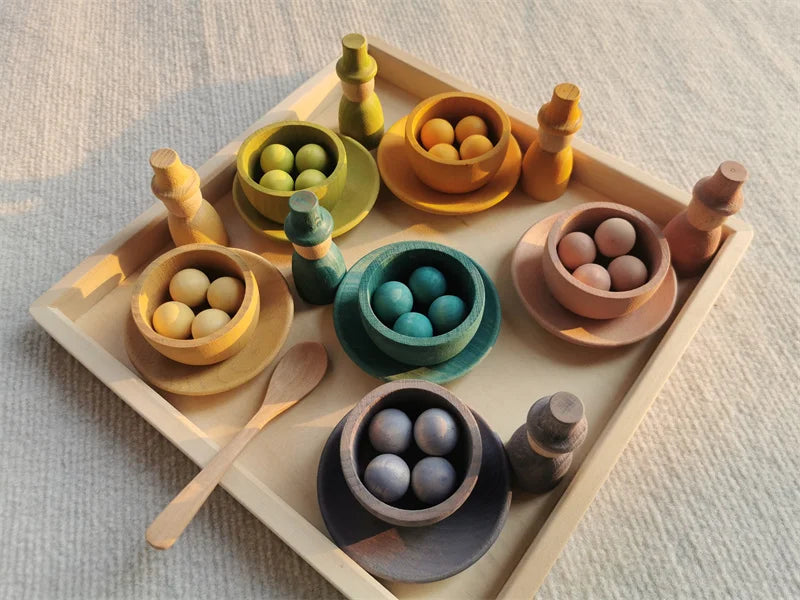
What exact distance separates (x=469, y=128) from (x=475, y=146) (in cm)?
3

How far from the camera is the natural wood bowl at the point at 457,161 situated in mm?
629

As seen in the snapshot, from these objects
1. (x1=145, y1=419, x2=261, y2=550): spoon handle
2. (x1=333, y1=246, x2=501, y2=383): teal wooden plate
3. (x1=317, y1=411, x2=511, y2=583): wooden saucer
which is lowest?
(x1=145, y1=419, x2=261, y2=550): spoon handle

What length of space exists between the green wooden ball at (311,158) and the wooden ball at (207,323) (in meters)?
0.17

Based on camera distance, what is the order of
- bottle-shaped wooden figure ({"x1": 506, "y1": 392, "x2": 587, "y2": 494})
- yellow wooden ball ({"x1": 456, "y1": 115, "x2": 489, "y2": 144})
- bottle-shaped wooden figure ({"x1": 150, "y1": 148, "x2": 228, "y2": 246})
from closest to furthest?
bottle-shaped wooden figure ({"x1": 506, "y1": 392, "x2": 587, "y2": 494}) → bottle-shaped wooden figure ({"x1": 150, "y1": 148, "x2": 228, "y2": 246}) → yellow wooden ball ({"x1": 456, "y1": 115, "x2": 489, "y2": 144})

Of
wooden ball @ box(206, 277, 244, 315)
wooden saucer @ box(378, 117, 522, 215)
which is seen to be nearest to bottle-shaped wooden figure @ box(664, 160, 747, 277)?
wooden saucer @ box(378, 117, 522, 215)

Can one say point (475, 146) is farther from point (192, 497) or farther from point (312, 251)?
point (192, 497)

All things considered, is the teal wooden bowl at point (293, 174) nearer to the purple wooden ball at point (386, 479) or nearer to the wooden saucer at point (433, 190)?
the wooden saucer at point (433, 190)

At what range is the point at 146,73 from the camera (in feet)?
2.89

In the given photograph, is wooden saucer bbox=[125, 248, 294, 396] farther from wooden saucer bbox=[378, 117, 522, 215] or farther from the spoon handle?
wooden saucer bbox=[378, 117, 522, 215]

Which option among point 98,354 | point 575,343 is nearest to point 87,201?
point 98,354

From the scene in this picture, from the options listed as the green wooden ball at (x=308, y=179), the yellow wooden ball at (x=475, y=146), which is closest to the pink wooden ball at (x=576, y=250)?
the yellow wooden ball at (x=475, y=146)

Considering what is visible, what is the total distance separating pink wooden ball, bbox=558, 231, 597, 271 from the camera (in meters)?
0.59

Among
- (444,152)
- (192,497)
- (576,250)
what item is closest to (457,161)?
(444,152)

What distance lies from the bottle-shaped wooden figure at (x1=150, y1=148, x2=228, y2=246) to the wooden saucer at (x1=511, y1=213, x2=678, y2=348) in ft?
0.85
